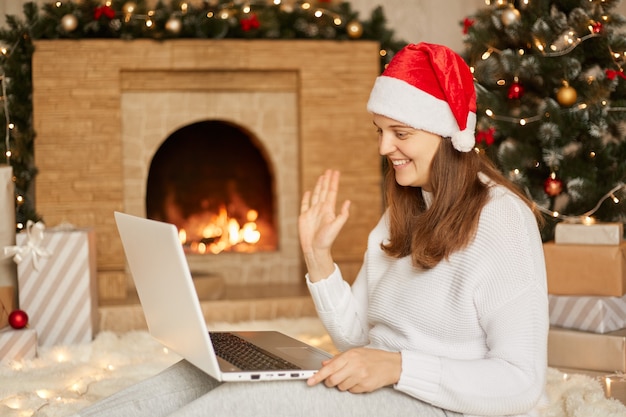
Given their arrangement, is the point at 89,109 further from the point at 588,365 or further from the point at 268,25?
the point at 588,365

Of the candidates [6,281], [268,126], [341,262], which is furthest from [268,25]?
[6,281]

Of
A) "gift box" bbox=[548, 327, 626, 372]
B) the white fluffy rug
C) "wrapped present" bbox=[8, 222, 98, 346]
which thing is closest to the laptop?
the white fluffy rug

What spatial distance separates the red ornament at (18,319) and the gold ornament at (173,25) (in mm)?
1509

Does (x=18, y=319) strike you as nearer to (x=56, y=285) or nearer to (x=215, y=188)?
(x=56, y=285)

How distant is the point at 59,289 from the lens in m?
3.32

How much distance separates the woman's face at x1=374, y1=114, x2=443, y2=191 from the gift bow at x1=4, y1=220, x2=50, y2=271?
193cm

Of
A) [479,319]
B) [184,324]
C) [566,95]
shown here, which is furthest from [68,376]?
[566,95]

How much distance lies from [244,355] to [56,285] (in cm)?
195

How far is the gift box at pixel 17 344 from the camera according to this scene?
2955mm

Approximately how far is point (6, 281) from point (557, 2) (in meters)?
2.39

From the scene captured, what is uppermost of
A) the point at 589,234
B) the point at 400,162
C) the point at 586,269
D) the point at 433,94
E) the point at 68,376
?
the point at 433,94

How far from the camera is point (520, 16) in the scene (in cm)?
337

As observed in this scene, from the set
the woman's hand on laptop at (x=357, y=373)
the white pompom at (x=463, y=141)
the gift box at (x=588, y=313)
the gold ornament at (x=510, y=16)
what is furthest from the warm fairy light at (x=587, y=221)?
the woman's hand on laptop at (x=357, y=373)

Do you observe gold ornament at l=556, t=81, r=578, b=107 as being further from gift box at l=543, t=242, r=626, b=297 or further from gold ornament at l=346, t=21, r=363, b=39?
gold ornament at l=346, t=21, r=363, b=39
